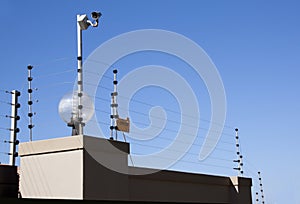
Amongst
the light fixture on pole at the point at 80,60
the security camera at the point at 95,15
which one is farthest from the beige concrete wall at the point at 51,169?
the security camera at the point at 95,15

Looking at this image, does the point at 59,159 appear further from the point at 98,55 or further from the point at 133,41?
the point at 133,41

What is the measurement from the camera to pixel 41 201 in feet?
10.6

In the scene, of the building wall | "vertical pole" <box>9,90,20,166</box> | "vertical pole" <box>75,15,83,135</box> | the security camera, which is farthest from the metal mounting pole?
the building wall

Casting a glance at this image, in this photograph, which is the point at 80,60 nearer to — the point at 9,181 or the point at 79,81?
the point at 79,81

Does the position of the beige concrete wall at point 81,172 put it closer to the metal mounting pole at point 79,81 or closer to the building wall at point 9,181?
the building wall at point 9,181

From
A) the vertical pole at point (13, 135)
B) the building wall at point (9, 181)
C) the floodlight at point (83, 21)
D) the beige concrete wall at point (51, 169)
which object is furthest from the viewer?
the floodlight at point (83, 21)

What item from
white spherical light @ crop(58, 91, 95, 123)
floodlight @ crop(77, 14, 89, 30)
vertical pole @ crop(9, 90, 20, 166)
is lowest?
vertical pole @ crop(9, 90, 20, 166)

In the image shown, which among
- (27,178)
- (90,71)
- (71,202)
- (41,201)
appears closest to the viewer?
(41,201)

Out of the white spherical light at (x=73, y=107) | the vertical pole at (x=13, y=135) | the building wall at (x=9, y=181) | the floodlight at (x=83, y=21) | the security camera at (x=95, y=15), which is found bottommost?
the building wall at (x=9, y=181)

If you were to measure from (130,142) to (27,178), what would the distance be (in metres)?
1.14

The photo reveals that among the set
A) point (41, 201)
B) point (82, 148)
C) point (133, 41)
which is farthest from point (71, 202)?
point (133, 41)

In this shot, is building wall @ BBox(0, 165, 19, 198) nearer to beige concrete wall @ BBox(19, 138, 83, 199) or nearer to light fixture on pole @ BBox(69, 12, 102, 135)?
beige concrete wall @ BBox(19, 138, 83, 199)

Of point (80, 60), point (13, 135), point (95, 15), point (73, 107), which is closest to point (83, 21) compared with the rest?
point (95, 15)

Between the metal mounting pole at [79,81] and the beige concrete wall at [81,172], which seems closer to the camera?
the beige concrete wall at [81,172]
